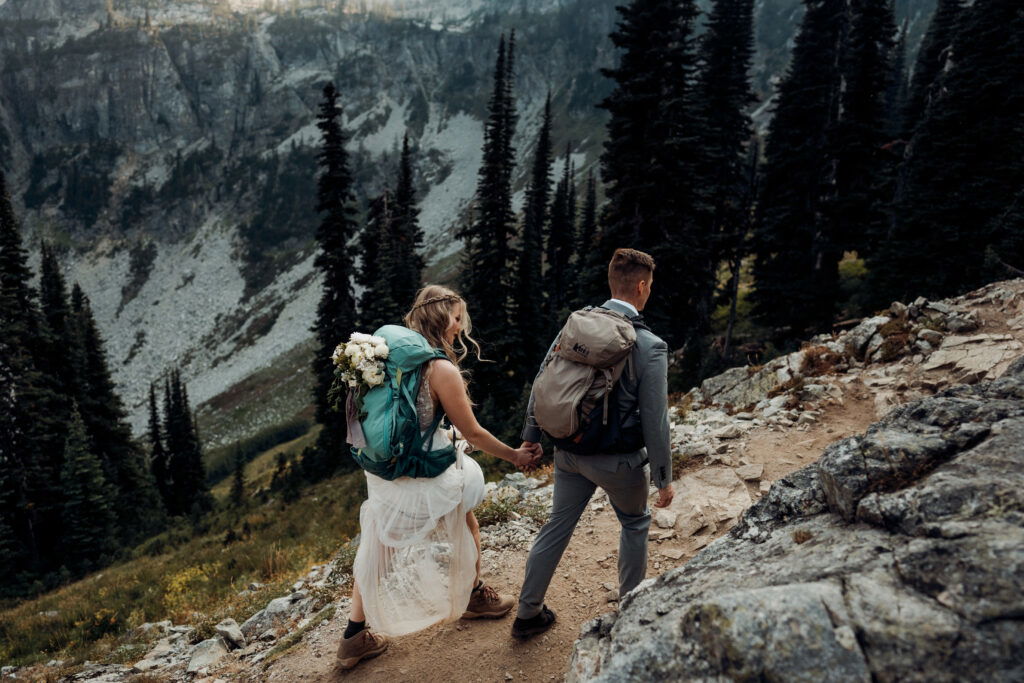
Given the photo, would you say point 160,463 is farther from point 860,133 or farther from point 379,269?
point 860,133

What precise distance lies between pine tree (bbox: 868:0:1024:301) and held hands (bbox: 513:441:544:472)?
19.2m

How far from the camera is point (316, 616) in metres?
6.25

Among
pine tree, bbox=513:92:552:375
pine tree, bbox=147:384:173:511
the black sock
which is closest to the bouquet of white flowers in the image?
the black sock

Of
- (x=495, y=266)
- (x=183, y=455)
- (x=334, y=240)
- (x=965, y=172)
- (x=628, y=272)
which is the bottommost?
(x=183, y=455)

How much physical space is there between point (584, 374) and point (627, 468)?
2.81ft

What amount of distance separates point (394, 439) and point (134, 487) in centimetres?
4668

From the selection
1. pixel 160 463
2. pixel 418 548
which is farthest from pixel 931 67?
pixel 160 463

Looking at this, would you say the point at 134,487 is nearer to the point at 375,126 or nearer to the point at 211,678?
the point at 211,678

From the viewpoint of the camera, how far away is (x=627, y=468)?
158 inches

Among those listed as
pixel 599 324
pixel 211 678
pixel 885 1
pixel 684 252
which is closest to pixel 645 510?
pixel 599 324

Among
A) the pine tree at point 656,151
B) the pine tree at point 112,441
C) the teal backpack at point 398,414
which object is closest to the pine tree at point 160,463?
the pine tree at point 112,441

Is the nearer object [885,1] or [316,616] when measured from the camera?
[316,616]

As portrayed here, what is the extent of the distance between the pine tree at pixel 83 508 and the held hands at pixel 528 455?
33901 mm

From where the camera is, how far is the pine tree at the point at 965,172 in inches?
710
